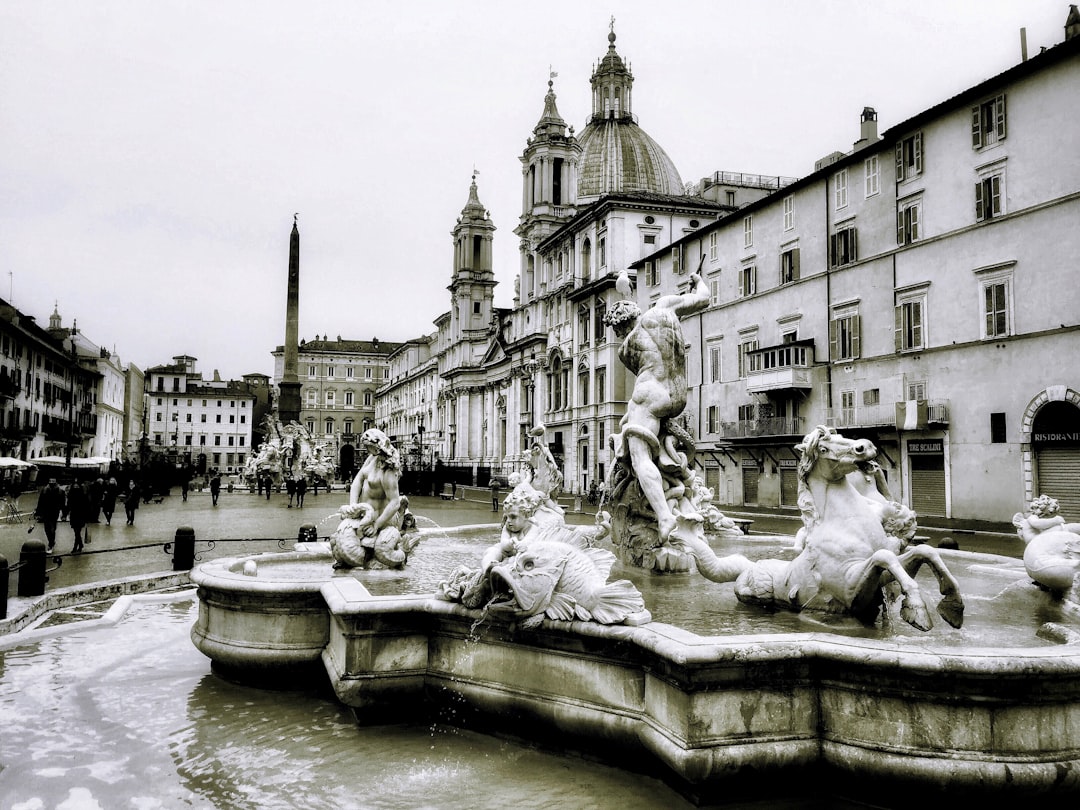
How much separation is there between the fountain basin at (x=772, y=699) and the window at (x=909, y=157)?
26776mm

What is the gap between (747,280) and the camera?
1469 inches

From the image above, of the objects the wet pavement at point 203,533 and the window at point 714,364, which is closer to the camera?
the wet pavement at point 203,533

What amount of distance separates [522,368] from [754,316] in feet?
91.3

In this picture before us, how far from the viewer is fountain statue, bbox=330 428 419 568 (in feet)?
24.3

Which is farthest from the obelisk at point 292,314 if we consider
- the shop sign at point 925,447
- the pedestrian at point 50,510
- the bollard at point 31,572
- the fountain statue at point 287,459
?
the bollard at point 31,572

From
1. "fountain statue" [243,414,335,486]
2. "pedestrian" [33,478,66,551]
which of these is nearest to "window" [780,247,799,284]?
"pedestrian" [33,478,66,551]

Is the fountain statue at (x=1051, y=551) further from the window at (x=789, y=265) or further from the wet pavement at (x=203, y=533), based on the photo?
the window at (x=789, y=265)

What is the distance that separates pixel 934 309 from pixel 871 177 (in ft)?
20.0

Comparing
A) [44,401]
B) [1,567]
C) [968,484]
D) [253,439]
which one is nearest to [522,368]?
[44,401]

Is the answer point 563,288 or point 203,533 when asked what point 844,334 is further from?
point 563,288

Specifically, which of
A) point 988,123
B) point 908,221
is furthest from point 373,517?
point 908,221

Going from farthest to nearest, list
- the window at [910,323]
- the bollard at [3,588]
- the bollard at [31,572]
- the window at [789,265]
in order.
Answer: the window at [789,265] → the window at [910,323] → the bollard at [31,572] → the bollard at [3,588]

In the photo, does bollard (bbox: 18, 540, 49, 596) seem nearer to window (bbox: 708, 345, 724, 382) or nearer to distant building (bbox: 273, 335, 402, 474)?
window (bbox: 708, 345, 724, 382)

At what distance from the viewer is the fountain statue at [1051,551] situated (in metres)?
5.89
